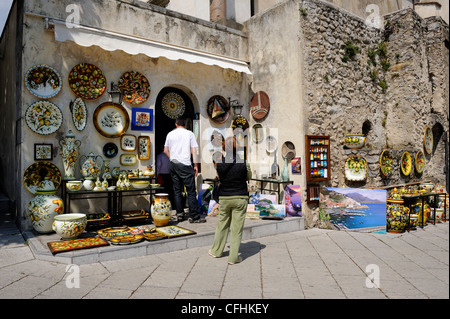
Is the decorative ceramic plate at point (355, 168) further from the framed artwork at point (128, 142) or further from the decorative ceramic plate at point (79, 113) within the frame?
the decorative ceramic plate at point (79, 113)

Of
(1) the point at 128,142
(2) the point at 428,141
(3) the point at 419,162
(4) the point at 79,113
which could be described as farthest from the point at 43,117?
(2) the point at 428,141

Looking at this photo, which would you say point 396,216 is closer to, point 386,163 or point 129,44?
point 386,163

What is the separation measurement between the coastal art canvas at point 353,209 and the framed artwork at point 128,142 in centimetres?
385

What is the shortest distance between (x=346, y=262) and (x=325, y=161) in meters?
2.84

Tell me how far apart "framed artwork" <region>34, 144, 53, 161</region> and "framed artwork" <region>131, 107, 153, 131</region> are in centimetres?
147

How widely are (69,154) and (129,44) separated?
2.20 meters

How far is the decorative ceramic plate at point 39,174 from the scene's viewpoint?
16.9ft

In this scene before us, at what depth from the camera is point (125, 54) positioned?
615cm

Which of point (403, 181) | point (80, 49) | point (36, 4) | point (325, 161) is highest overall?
point (36, 4)

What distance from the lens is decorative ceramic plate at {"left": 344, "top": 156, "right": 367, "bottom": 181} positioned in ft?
22.9

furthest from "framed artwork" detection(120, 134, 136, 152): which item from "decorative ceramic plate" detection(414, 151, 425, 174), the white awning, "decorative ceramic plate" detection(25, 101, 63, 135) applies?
"decorative ceramic plate" detection(414, 151, 425, 174)

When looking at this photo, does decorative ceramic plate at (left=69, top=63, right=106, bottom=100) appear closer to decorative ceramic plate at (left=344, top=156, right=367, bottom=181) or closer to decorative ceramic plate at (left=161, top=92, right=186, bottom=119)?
decorative ceramic plate at (left=161, top=92, right=186, bottom=119)
